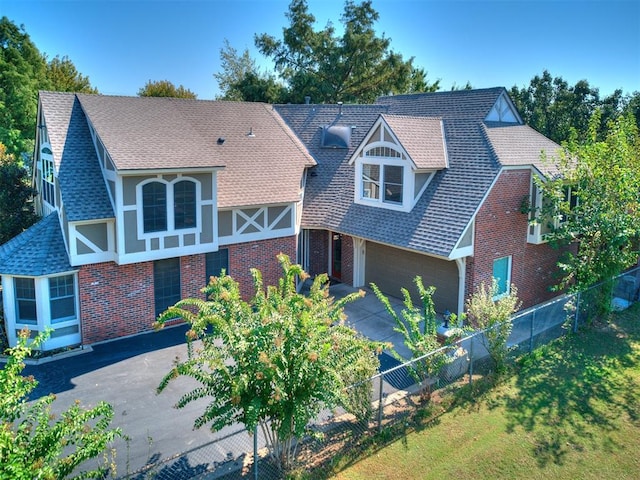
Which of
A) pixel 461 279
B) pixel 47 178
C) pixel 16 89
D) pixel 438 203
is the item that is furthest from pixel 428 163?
pixel 16 89

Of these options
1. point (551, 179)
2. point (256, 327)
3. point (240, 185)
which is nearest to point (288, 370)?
point (256, 327)

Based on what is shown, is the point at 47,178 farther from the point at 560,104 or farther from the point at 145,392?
the point at 560,104

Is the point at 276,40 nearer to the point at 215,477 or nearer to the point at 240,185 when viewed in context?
the point at 240,185

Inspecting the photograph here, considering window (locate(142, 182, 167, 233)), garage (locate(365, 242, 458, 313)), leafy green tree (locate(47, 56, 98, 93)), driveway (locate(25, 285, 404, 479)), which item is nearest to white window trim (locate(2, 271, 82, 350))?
driveway (locate(25, 285, 404, 479))

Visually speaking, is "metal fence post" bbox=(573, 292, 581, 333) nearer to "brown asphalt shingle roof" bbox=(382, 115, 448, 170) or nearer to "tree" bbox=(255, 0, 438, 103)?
"brown asphalt shingle roof" bbox=(382, 115, 448, 170)

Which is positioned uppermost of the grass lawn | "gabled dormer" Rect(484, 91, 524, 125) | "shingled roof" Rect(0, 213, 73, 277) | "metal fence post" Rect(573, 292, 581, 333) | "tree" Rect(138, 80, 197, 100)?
"tree" Rect(138, 80, 197, 100)
